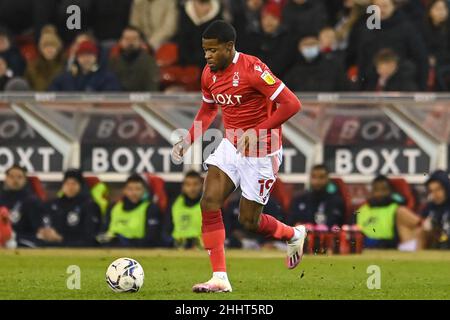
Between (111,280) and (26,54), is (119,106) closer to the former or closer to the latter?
(26,54)

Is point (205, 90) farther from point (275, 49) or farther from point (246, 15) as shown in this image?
point (246, 15)

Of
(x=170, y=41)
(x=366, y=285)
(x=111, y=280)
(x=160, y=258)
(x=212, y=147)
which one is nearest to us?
(x=111, y=280)

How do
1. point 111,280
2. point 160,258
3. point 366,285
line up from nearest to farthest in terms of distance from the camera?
point 111,280, point 366,285, point 160,258

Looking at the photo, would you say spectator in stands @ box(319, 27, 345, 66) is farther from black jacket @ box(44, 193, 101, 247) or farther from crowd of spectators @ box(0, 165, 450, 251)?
black jacket @ box(44, 193, 101, 247)

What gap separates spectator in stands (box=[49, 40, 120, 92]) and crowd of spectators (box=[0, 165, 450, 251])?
1.46 m

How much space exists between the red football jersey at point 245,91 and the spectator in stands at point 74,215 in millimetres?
5024

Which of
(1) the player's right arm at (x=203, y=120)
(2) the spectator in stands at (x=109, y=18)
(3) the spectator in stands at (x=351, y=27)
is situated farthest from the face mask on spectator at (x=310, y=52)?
(1) the player's right arm at (x=203, y=120)

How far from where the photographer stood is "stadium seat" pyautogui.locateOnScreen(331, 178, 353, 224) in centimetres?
1469

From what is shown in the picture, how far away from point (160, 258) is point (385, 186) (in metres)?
2.85

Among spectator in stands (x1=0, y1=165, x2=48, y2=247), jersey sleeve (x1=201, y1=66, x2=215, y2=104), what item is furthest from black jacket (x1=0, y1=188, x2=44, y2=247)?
jersey sleeve (x1=201, y1=66, x2=215, y2=104)

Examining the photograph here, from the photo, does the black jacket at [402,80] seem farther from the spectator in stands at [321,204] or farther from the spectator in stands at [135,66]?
the spectator in stands at [135,66]

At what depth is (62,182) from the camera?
15.0 metres

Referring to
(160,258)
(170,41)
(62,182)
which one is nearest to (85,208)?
(62,182)

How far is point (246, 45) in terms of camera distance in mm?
15977
